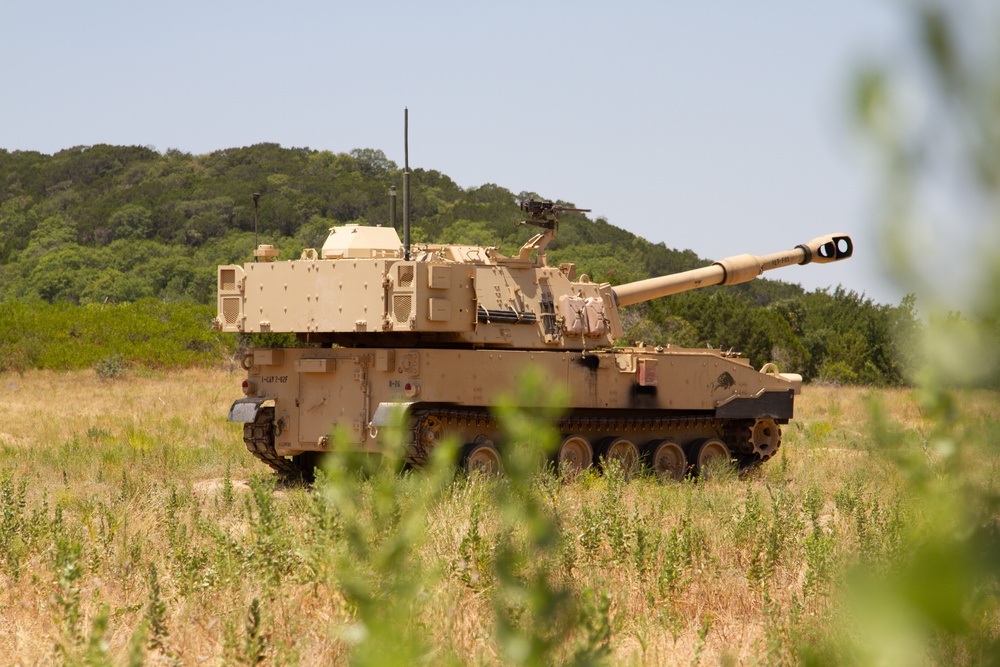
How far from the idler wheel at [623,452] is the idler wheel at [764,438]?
1.86m

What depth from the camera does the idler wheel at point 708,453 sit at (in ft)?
46.8

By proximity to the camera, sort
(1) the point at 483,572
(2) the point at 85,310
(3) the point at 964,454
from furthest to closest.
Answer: (2) the point at 85,310 → (1) the point at 483,572 → (3) the point at 964,454

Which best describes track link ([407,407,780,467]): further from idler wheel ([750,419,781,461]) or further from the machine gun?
the machine gun

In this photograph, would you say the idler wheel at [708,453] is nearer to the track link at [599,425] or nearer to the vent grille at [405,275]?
the track link at [599,425]

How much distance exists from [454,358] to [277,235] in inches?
1542

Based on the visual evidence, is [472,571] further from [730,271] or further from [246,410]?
[730,271]

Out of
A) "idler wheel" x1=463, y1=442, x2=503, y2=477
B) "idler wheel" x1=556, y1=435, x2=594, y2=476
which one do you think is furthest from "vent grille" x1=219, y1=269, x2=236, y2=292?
"idler wheel" x1=556, y1=435, x2=594, y2=476

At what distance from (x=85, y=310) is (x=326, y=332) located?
23.5 metres

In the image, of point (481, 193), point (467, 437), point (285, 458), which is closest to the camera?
point (467, 437)

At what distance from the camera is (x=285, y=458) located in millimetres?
13234

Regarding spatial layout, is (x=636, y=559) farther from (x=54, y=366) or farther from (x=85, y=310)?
(x=85, y=310)

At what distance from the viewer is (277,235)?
49906 millimetres

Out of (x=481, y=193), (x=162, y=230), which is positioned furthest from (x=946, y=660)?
(x=481, y=193)

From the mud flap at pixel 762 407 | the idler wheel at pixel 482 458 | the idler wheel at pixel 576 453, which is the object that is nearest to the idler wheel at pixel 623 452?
the idler wheel at pixel 576 453
